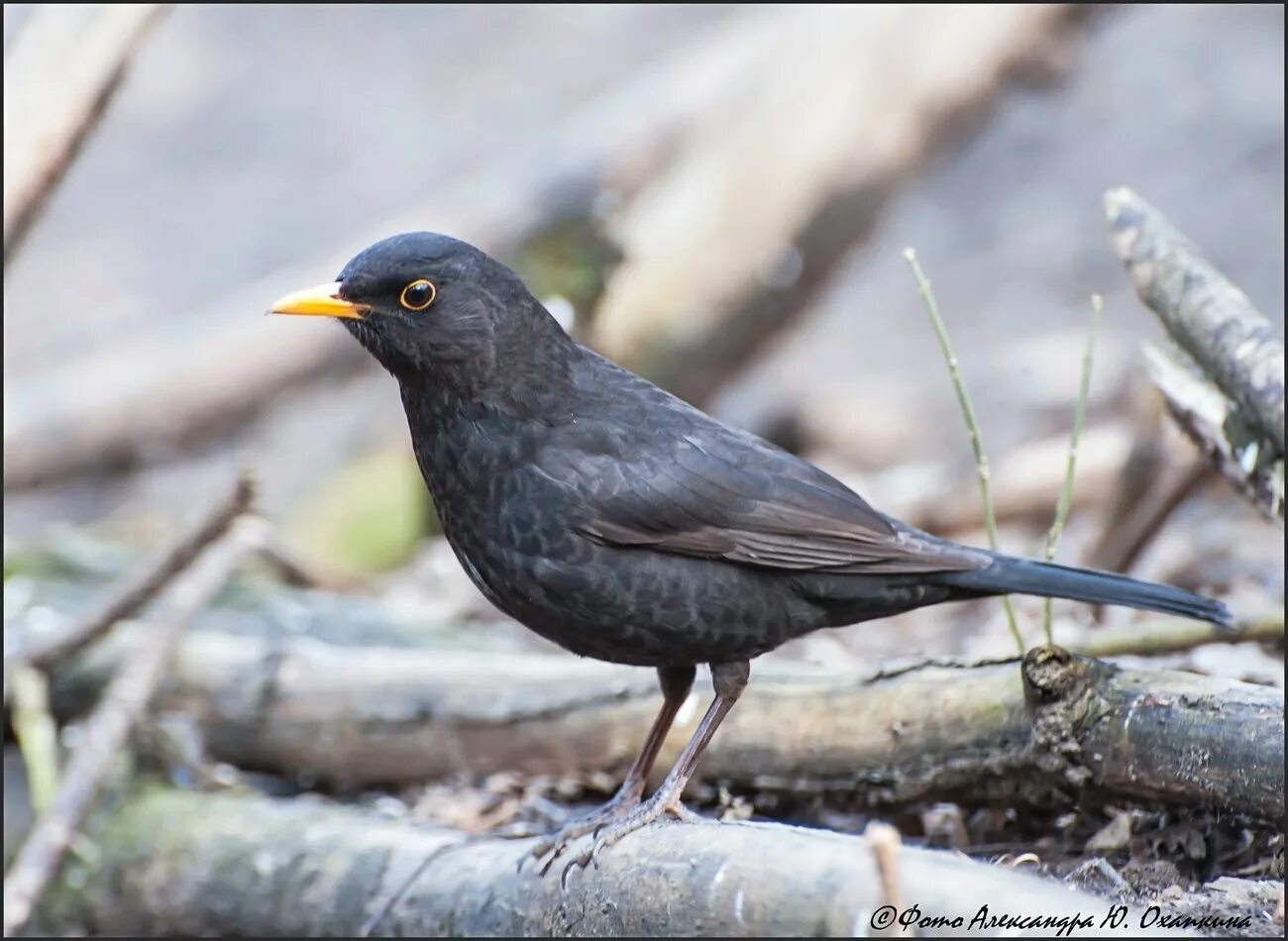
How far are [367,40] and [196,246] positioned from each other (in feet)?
11.8

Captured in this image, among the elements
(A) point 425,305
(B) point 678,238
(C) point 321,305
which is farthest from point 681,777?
(B) point 678,238

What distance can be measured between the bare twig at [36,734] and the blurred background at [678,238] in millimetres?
1091

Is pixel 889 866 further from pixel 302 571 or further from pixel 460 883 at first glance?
pixel 302 571

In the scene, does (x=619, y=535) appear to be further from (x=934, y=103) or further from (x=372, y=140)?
(x=372, y=140)

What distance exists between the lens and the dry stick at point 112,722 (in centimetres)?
462

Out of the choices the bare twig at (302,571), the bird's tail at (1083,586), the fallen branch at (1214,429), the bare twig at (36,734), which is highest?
the fallen branch at (1214,429)

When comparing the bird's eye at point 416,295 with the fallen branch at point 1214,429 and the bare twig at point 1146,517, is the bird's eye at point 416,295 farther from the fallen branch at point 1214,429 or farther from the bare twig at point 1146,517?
the bare twig at point 1146,517

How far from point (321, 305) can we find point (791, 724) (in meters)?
1.75

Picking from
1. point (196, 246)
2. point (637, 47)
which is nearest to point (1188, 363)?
point (196, 246)

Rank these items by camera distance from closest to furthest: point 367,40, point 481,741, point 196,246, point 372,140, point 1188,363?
point 1188,363, point 481,741, point 196,246, point 372,140, point 367,40

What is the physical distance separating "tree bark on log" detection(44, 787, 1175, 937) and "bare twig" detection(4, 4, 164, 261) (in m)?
2.16

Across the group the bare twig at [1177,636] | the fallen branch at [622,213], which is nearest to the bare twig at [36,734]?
the fallen branch at [622,213]

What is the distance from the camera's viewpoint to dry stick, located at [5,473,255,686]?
530cm

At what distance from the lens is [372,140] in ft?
51.2
